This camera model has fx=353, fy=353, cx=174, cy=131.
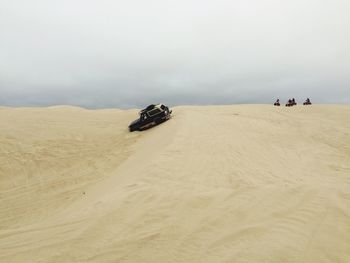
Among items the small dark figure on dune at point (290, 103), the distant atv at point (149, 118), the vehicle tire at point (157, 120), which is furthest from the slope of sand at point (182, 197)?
the small dark figure on dune at point (290, 103)

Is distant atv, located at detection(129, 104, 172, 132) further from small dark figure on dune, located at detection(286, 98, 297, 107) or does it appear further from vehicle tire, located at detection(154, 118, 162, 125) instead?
small dark figure on dune, located at detection(286, 98, 297, 107)

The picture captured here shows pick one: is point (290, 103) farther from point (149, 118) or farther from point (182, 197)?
point (182, 197)

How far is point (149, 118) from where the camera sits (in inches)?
723

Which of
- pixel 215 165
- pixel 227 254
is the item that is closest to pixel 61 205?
pixel 215 165

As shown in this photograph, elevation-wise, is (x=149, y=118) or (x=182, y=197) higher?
(x=149, y=118)

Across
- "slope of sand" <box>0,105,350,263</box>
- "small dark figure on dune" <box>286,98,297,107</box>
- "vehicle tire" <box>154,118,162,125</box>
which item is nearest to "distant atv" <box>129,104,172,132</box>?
"vehicle tire" <box>154,118,162,125</box>

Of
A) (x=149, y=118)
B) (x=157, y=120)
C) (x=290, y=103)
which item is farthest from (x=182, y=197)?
(x=290, y=103)

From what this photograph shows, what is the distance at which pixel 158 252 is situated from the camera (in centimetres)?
455

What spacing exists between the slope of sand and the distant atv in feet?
4.54

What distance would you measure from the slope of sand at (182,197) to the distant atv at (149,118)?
1384mm

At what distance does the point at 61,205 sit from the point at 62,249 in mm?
4407

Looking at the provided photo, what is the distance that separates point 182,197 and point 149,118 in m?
12.2

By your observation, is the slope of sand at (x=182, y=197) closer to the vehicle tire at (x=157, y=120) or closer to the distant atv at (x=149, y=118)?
the distant atv at (x=149, y=118)

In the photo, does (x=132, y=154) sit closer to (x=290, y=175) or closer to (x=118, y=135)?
(x=118, y=135)
